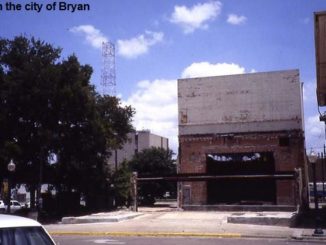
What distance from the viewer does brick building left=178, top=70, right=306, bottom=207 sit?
147ft

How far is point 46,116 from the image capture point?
35438 mm

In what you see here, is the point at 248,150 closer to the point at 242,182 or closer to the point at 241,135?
the point at 241,135

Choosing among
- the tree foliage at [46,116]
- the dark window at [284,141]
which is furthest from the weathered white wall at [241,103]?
the tree foliage at [46,116]

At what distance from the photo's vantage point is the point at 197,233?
70.2ft

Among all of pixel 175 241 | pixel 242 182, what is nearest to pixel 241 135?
pixel 242 182

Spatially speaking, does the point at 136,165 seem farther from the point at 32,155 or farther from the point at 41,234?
the point at 41,234

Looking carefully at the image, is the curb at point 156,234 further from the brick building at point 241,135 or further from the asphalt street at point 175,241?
the brick building at point 241,135

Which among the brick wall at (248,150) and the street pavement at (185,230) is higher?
the brick wall at (248,150)

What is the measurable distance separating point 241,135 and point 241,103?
3.42m

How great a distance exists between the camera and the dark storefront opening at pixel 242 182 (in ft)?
147

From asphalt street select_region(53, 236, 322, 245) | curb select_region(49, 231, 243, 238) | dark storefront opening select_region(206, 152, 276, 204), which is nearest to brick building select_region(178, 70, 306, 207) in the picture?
dark storefront opening select_region(206, 152, 276, 204)

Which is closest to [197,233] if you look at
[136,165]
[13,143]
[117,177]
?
[13,143]

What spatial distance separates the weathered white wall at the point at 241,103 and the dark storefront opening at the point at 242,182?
9.37ft

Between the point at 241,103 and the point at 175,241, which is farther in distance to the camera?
the point at 241,103
